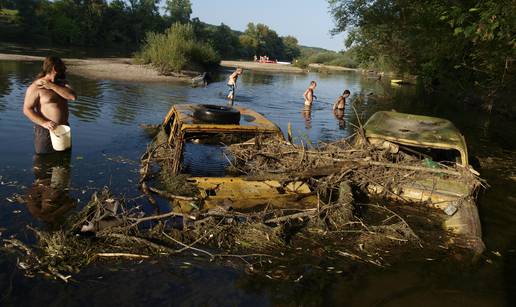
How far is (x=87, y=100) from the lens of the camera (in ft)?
55.9

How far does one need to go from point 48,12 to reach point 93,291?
71.7m

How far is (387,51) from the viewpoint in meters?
30.4

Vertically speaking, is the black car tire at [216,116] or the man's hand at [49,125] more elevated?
the black car tire at [216,116]

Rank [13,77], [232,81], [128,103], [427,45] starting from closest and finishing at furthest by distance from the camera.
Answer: [128,103]
[232,81]
[13,77]
[427,45]

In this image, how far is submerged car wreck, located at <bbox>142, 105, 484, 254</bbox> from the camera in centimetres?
605

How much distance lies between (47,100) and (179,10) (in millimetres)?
95612

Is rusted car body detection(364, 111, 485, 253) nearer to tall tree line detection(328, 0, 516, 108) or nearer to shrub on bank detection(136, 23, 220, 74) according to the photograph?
tall tree line detection(328, 0, 516, 108)

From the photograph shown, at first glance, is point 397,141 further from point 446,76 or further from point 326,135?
point 446,76

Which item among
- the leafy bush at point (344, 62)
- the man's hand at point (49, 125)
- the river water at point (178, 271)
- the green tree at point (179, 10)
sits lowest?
the river water at point (178, 271)

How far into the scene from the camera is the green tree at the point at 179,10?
9556 centimetres

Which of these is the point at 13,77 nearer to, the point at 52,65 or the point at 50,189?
the point at 52,65

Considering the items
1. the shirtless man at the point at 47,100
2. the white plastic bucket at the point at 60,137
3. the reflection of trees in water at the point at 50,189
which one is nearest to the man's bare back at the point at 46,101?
the shirtless man at the point at 47,100

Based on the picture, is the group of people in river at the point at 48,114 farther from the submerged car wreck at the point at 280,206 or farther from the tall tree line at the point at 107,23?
the tall tree line at the point at 107,23

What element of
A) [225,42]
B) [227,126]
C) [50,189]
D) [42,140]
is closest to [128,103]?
[42,140]
